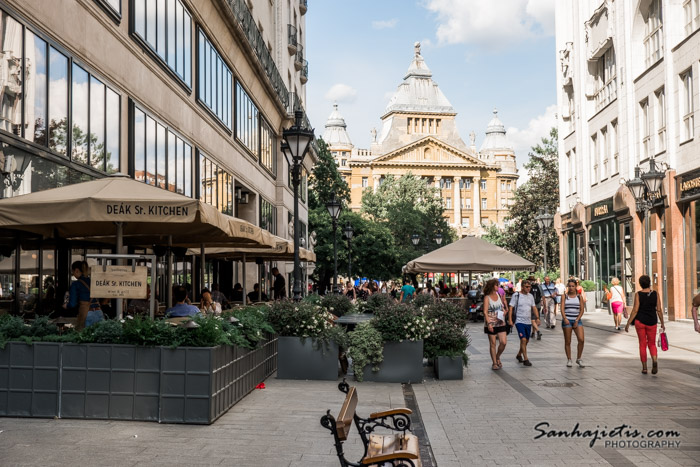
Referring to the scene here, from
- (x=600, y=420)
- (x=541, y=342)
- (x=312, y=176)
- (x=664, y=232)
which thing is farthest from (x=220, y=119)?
(x=312, y=176)

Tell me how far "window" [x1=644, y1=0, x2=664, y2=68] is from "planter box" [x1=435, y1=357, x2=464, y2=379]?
2150 centimetres

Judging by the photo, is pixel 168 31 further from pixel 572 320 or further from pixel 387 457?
pixel 387 457

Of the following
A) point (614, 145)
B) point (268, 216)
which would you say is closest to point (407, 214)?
point (614, 145)

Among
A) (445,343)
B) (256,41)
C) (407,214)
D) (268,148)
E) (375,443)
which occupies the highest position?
(256,41)

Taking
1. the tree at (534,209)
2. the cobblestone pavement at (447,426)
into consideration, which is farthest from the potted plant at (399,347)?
the tree at (534,209)

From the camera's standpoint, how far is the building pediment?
115 metres

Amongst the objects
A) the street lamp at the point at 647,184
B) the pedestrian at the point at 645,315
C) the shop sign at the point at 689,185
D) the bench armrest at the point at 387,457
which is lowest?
the bench armrest at the point at 387,457

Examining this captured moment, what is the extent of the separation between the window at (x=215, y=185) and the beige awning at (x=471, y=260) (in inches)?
268

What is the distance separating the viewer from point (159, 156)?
63.2 ft

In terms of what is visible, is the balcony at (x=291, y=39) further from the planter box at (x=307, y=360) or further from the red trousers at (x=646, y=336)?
the red trousers at (x=646, y=336)

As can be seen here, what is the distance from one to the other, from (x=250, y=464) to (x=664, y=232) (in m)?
25.8

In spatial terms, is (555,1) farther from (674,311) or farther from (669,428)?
(669,428)

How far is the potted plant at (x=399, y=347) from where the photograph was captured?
1277 centimetres

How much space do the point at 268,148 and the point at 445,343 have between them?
25.3 meters
